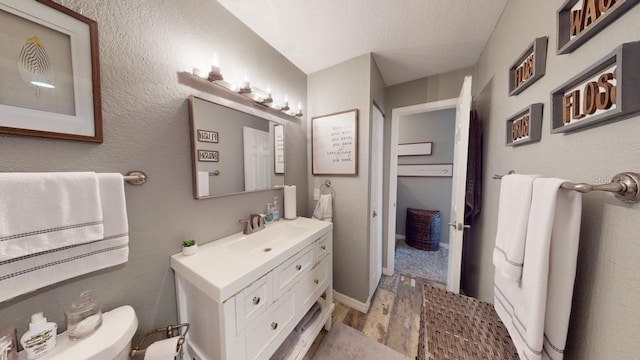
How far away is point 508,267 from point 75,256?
61.0 inches

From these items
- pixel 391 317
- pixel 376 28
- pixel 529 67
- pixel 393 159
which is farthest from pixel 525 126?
pixel 391 317

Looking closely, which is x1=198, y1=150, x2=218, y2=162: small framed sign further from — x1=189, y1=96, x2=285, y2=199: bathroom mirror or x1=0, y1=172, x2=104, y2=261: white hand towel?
x1=0, y1=172, x2=104, y2=261: white hand towel

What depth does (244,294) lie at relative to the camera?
2.77 ft

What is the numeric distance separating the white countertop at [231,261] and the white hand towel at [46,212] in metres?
0.38

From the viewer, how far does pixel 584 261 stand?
56 centimetres

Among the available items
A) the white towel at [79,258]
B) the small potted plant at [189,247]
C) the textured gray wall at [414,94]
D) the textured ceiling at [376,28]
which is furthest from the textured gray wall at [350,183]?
the white towel at [79,258]

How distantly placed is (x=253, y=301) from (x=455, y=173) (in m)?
1.68

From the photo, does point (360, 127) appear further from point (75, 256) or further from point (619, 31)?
point (75, 256)

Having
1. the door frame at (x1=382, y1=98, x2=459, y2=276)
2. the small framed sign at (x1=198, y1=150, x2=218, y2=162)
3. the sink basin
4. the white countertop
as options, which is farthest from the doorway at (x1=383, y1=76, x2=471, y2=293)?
the small framed sign at (x1=198, y1=150, x2=218, y2=162)

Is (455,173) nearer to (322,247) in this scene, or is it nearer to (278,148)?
(322,247)

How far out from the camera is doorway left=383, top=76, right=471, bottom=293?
4.19 feet

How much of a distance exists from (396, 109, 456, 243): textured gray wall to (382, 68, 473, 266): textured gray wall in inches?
41.7

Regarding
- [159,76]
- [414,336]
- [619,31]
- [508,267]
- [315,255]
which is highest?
[159,76]

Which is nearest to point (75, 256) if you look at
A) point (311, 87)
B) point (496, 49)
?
point (311, 87)
